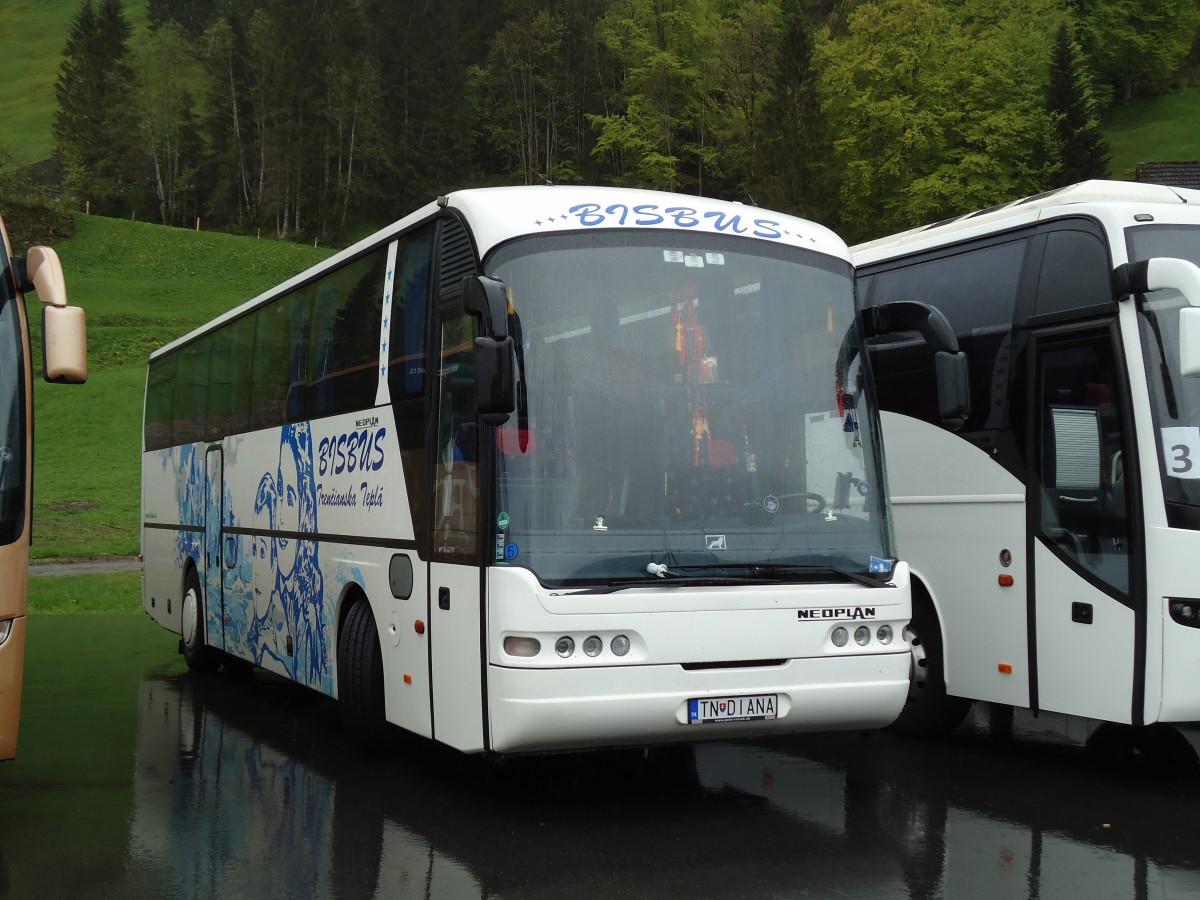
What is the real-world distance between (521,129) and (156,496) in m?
89.1

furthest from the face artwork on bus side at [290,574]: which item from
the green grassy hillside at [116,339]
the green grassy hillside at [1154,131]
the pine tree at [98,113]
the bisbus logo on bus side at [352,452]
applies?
the pine tree at [98,113]

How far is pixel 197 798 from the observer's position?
28.6ft

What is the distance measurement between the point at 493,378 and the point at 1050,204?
4300mm

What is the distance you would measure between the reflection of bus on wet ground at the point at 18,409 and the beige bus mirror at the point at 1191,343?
224 inches

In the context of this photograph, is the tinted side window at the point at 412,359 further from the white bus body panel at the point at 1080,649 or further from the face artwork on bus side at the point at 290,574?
the white bus body panel at the point at 1080,649

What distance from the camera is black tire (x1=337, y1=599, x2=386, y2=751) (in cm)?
961

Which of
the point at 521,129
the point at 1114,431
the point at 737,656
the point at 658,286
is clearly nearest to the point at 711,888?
the point at 737,656

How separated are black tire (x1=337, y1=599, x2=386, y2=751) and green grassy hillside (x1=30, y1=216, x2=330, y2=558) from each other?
1978 cm

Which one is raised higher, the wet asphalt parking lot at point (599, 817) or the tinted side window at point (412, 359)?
the tinted side window at point (412, 359)

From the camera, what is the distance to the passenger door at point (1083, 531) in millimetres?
8461

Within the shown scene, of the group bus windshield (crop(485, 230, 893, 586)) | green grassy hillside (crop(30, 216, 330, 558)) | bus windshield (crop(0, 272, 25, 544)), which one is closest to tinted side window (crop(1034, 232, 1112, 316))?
bus windshield (crop(485, 230, 893, 586))

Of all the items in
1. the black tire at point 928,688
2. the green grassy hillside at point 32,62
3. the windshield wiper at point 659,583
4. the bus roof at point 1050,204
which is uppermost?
the green grassy hillside at point 32,62

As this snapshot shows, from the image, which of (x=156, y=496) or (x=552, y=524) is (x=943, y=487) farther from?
(x=156, y=496)

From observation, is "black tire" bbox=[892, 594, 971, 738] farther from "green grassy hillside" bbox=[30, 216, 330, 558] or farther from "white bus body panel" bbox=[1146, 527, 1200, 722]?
"green grassy hillside" bbox=[30, 216, 330, 558]
